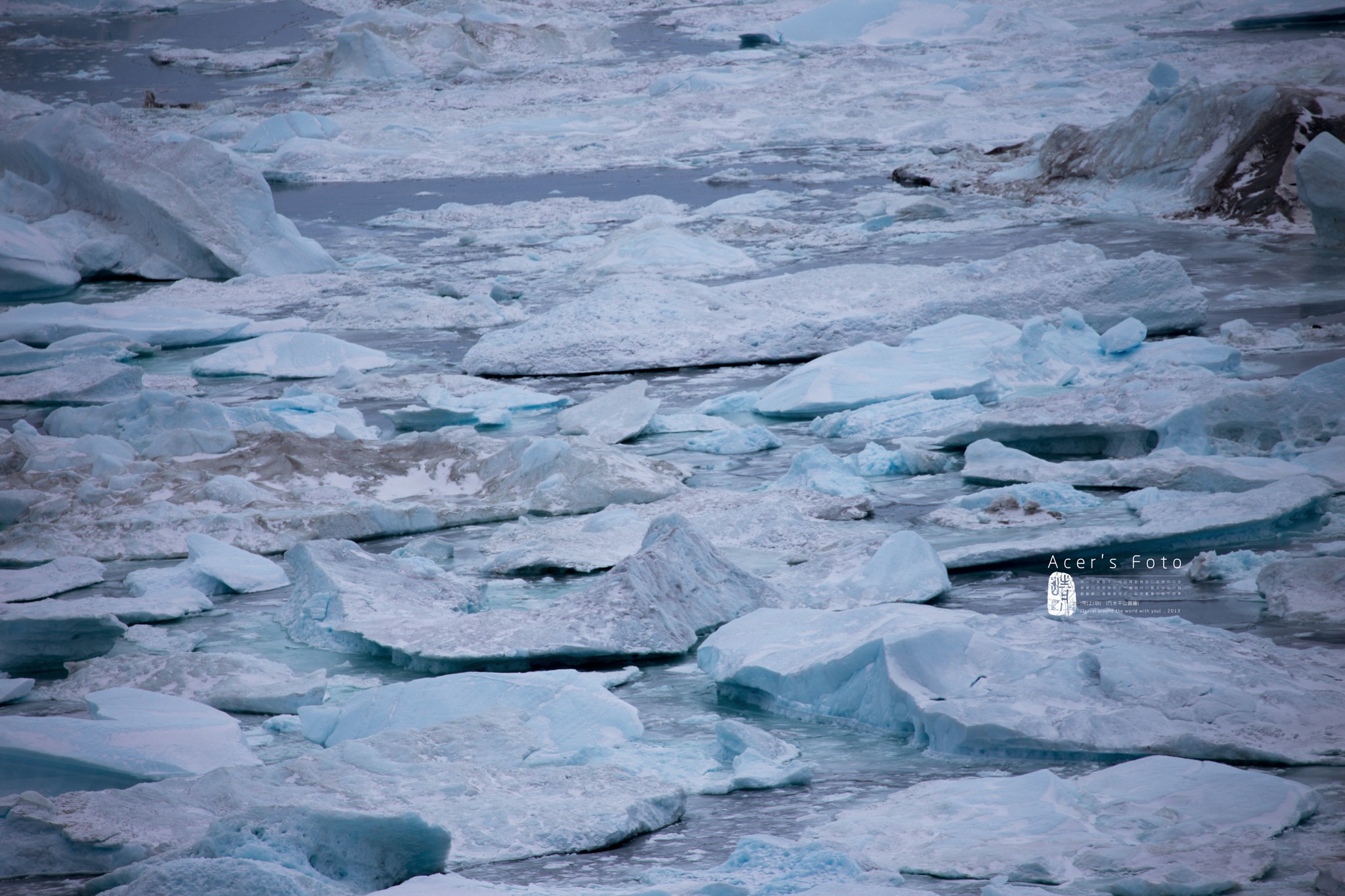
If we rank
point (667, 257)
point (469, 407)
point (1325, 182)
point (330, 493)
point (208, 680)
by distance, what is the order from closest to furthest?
point (208, 680), point (330, 493), point (469, 407), point (1325, 182), point (667, 257)

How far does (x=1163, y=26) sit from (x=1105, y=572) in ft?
57.0

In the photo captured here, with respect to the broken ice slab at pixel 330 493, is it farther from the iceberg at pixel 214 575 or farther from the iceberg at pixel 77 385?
the iceberg at pixel 77 385

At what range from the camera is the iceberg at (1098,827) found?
83.7 inches

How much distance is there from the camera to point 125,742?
2.84m

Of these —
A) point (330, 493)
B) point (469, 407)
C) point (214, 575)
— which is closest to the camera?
point (214, 575)

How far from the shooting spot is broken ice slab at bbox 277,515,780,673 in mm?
3461

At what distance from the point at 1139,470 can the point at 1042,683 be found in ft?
6.44

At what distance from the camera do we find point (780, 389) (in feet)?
20.1

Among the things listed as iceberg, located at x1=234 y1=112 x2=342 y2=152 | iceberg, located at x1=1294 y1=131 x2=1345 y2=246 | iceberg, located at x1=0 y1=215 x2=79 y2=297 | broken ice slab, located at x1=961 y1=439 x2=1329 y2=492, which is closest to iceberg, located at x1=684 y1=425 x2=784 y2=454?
broken ice slab, located at x1=961 y1=439 x2=1329 y2=492

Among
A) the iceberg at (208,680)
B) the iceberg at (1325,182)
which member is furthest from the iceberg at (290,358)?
the iceberg at (1325,182)

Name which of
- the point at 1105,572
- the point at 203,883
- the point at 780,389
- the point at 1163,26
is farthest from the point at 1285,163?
the point at 1163,26

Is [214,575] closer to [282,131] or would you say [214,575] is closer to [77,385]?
[77,385]

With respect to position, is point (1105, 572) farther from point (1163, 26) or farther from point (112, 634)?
point (1163, 26)

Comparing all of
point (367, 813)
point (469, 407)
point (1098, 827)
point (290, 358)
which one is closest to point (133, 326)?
point (290, 358)
